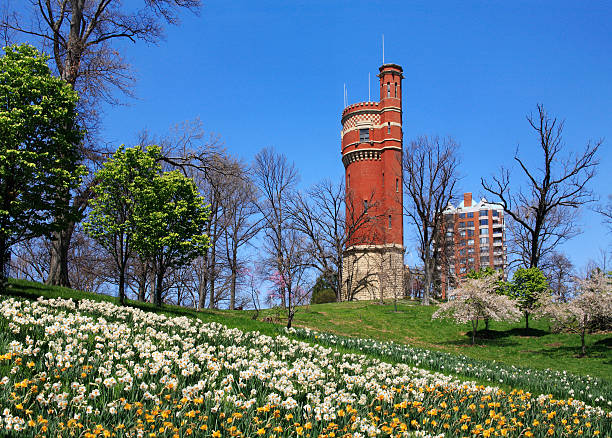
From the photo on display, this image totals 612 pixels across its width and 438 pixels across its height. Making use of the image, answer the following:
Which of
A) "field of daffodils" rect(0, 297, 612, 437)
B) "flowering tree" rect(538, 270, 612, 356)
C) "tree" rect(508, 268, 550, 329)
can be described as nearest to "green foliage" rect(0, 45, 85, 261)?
"field of daffodils" rect(0, 297, 612, 437)

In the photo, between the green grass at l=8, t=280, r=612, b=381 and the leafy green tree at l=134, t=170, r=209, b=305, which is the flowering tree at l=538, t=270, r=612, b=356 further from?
the leafy green tree at l=134, t=170, r=209, b=305

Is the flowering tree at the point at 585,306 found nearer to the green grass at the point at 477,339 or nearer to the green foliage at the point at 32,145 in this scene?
the green grass at the point at 477,339

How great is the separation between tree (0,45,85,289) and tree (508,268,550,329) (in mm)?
25417

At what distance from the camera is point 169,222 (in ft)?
71.3

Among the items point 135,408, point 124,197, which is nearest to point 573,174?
point 124,197

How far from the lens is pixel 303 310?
106 feet

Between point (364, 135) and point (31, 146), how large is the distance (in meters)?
42.3

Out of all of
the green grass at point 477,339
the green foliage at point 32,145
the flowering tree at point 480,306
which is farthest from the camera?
the flowering tree at point 480,306

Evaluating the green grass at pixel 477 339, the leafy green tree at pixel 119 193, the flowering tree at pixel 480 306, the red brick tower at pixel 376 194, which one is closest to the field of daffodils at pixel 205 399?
the leafy green tree at pixel 119 193

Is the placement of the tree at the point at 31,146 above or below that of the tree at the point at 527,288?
above

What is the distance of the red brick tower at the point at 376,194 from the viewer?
163ft

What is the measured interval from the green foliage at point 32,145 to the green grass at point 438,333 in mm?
2412

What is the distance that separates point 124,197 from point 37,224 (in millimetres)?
3880

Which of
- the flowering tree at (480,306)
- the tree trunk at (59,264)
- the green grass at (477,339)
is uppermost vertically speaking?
the tree trunk at (59,264)
